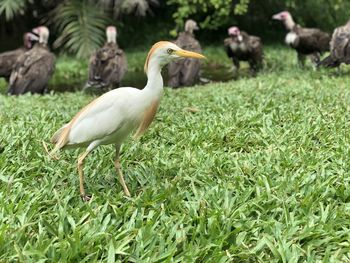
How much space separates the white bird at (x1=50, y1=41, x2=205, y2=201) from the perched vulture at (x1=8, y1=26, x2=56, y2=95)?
20.0 ft

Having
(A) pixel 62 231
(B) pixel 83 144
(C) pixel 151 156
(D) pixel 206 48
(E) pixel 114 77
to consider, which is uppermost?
(B) pixel 83 144

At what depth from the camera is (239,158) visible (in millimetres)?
4012

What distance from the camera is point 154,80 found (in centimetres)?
308

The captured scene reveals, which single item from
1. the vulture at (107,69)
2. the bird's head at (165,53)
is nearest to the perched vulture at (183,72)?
the vulture at (107,69)

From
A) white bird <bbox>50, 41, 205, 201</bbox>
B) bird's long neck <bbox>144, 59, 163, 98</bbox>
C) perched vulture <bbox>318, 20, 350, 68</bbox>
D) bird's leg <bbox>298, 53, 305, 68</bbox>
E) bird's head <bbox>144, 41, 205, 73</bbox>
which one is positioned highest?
bird's head <bbox>144, 41, 205, 73</bbox>

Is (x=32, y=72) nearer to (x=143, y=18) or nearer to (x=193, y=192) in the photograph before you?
(x=193, y=192)

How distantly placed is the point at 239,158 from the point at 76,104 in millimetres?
3340

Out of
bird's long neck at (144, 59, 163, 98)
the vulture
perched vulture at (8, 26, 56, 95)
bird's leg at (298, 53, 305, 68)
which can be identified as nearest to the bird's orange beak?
bird's long neck at (144, 59, 163, 98)

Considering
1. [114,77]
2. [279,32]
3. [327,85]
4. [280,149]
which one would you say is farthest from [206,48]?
[280,149]

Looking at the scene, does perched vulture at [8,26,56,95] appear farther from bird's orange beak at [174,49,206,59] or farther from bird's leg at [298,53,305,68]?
bird's orange beak at [174,49,206,59]

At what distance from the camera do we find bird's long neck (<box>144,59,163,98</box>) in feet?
10.1

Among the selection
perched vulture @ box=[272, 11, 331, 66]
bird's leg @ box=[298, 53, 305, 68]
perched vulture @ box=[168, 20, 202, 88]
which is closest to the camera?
perched vulture @ box=[168, 20, 202, 88]

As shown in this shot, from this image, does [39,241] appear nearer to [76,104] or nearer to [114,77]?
[76,104]

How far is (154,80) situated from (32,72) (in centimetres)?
648
